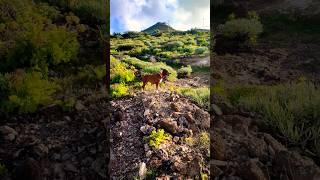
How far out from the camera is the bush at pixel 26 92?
4508mm

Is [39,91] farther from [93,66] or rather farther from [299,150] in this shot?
[299,150]

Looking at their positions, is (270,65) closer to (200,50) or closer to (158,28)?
(200,50)

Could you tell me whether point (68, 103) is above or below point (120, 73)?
below

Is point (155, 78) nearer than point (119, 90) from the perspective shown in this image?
No

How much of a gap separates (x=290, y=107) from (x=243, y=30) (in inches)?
47.6

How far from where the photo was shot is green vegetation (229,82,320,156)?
440 cm

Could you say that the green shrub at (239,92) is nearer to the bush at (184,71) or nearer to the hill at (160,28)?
the bush at (184,71)

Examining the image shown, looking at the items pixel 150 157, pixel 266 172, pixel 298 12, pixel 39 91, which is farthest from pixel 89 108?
pixel 298 12

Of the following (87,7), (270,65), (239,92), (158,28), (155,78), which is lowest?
(239,92)

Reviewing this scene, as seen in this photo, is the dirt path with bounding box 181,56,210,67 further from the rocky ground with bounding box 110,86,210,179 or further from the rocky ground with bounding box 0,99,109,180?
the rocky ground with bounding box 0,99,109,180

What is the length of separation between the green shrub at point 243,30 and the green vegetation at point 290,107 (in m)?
0.83

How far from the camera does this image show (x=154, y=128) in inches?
162

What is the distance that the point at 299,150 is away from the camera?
4367mm

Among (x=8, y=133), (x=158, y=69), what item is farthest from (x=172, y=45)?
(x=8, y=133)
